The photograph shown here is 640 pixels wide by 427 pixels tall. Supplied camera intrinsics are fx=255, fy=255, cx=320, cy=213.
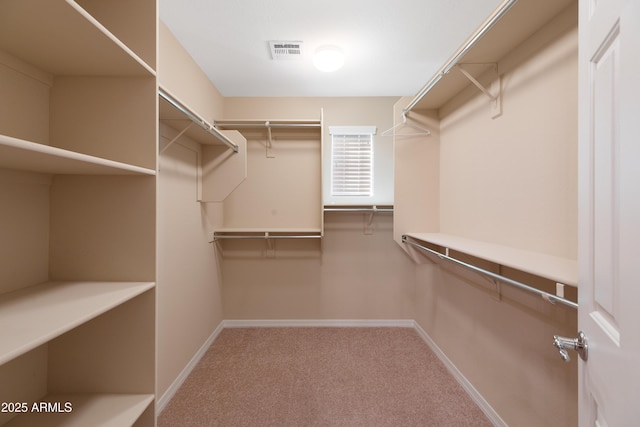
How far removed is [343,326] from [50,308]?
2.56 m

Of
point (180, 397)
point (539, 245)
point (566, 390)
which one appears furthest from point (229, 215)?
point (566, 390)

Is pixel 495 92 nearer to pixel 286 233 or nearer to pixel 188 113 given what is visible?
pixel 188 113

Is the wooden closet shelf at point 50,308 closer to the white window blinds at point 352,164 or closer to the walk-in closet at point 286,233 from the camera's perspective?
the walk-in closet at point 286,233

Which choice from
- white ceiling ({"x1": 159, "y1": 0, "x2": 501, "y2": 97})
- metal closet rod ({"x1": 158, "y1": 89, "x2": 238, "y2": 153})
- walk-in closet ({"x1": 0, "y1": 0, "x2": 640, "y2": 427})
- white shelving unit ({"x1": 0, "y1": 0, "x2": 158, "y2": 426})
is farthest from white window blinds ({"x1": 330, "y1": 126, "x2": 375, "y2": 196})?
white shelving unit ({"x1": 0, "y1": 0, "x2": 158, "y2": 426})

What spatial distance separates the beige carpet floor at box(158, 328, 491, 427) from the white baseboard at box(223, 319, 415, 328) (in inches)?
7.8

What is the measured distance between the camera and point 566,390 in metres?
1.12

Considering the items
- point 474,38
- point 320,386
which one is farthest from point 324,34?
point 320,386

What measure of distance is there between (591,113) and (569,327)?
981 mm

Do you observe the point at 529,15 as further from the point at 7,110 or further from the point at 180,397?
the point at 180,397

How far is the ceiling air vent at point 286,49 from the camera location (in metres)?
1.92

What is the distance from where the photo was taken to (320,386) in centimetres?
192

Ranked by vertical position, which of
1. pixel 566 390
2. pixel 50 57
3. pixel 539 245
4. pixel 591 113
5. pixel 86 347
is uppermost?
pixel 50 57

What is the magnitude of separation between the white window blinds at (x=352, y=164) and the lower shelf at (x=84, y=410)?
2.37m

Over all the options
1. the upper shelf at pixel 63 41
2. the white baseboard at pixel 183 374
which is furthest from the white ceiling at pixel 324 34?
the white baseboard at pixel 183 374
